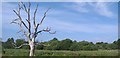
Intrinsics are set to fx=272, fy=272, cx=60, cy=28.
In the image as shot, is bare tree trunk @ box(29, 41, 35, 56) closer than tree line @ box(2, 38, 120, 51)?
Yes

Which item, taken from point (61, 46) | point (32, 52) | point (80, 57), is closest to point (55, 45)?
point (61, 46)

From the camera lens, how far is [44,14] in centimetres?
1756

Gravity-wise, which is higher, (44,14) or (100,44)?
(44,14)

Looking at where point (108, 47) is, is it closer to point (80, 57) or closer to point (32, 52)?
point (32, 52)

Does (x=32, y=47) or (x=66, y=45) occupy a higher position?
(x=66, y=45)

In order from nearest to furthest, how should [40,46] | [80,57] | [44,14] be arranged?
[80,57]
[44,14]
[40,46]

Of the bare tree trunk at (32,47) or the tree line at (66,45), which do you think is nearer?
the bare tree trunk at (32,47)

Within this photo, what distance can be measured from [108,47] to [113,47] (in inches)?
28.5

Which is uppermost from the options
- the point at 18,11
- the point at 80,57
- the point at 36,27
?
the point at 18,11

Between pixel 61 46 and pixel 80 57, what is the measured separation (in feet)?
23.8

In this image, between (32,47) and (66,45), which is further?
(66,45)

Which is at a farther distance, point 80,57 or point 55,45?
point 55,45

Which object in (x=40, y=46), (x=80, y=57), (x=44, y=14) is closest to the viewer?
(x=80, y=57)

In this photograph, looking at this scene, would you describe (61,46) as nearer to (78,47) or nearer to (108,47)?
(78,47)
